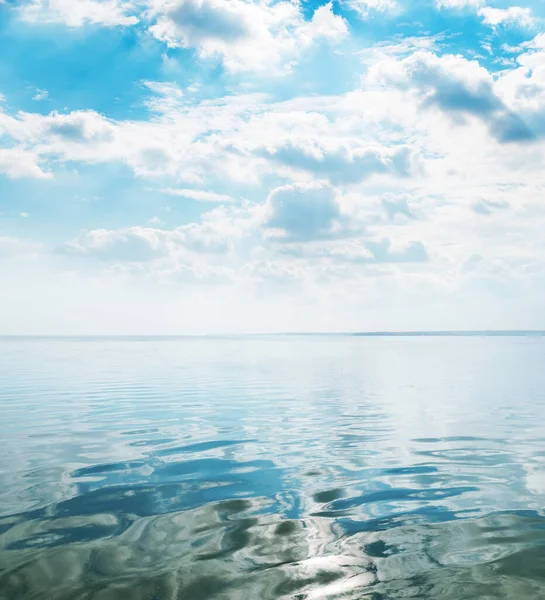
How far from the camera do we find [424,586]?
28.3ft

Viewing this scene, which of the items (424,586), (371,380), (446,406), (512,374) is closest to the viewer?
(424,586)

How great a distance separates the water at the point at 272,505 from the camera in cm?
890

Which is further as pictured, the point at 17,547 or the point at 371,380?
the point at 371,380

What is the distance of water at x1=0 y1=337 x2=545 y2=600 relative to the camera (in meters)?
8.90

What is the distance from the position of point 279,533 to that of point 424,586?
3338 mm

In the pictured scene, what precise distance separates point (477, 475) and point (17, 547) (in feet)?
41.9

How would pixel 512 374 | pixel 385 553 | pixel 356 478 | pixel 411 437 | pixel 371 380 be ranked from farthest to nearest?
pixel 512 374, pixel 371 380, pixel 411 437, pixel 356 478, pixel 385 553

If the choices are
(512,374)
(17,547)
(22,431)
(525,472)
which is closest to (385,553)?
(17,547)

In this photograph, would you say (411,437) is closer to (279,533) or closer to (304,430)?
(304,430)

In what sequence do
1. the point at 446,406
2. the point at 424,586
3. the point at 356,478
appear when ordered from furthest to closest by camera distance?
the point at 446,406 → the point at 356,478 → the point at 424,586

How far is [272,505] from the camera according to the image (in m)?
13.1

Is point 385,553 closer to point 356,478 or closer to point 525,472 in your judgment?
point 356,478

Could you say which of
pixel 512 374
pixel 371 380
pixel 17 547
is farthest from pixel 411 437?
pixel 512 374

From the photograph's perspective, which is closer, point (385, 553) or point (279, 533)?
point (385, 553)
